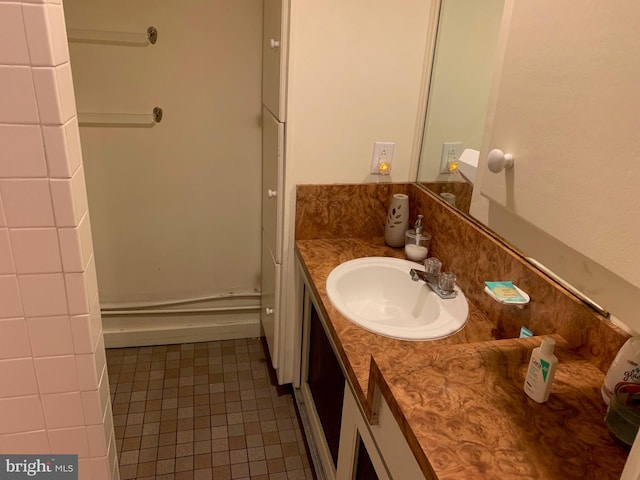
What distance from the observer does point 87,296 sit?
1.00 m

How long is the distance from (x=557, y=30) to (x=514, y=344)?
0.70 m

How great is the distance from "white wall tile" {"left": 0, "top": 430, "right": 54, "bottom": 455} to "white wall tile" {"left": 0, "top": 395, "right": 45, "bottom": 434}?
0.01m

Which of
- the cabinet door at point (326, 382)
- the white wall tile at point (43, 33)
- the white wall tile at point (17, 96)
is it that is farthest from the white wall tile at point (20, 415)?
the cabinet door at point (326, 382)

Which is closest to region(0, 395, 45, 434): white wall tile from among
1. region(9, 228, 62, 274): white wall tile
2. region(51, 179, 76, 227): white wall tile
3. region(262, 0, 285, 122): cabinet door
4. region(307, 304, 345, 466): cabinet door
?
region(9, 228, 62, 274): white wall tile

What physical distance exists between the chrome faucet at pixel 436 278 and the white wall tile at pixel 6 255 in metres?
1.11

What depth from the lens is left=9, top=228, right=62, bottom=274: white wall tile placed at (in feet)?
2.99

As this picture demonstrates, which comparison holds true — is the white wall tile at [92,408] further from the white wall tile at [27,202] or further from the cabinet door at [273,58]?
the cabinet door at [273,58]

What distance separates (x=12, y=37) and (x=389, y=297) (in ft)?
4.15

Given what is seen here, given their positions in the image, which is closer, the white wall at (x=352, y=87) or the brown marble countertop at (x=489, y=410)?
the brown marble countertop at (x=489, y=410)

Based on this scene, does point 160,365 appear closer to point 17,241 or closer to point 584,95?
point 17,241

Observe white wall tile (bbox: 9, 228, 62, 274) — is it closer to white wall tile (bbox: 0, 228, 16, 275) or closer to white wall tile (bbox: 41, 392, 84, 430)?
white wall tile (bbox: 0, 228, 16, 275)

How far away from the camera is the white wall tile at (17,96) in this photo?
31.8 inches

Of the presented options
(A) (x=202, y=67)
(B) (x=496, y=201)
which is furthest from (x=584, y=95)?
(A) (x=202, y=67)

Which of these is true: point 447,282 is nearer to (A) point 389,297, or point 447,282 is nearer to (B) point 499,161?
(A) point 389,297
